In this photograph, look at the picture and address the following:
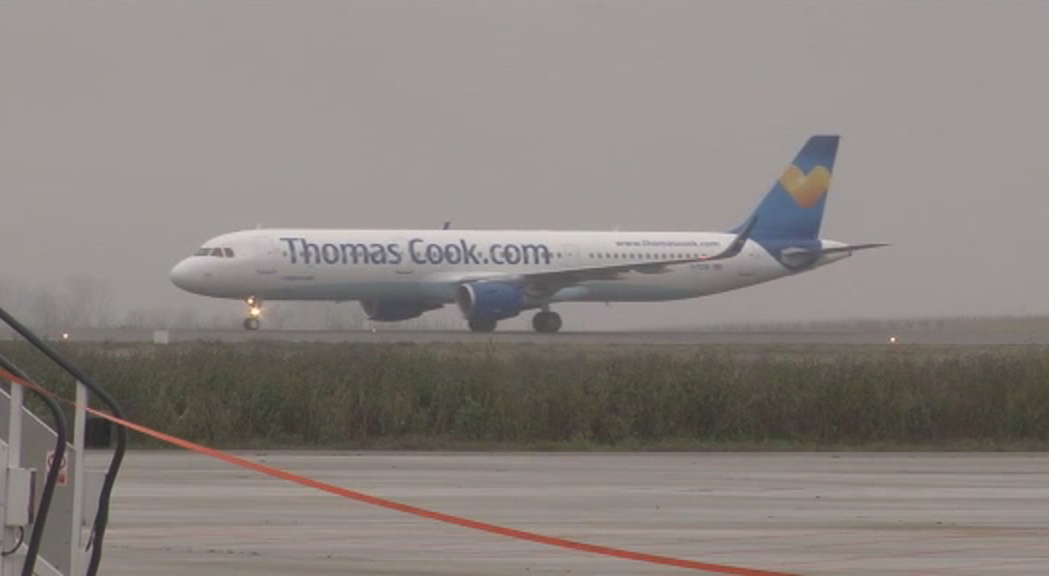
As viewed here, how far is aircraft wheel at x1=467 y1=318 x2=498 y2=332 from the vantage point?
2466 inches

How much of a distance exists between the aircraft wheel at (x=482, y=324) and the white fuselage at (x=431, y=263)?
1065mm

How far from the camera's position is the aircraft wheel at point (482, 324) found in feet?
205

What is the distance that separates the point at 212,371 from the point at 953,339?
3901 cm

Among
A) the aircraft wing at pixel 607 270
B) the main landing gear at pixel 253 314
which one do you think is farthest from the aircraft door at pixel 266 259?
the aircraft wing at pixel 607 270

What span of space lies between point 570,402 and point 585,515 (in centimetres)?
1299

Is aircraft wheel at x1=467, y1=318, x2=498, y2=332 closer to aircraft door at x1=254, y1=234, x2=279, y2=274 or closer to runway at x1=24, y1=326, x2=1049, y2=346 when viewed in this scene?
runway at x1=24, y1=326, x2=1049, y2=346

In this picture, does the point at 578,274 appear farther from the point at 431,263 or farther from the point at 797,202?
the point at 797,202

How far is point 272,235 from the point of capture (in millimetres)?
61406

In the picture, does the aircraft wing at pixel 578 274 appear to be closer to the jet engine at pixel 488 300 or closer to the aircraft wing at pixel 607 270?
the aircraft wing at pixel 607 270

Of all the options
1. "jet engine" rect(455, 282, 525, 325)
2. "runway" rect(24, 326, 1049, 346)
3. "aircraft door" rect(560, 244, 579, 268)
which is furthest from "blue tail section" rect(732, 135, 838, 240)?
"jet engine" rect(455, 282, 525, 325)

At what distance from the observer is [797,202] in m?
71.6

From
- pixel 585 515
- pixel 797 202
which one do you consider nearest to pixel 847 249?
pixel 797 202

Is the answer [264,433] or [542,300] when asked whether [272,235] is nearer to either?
[542,300]

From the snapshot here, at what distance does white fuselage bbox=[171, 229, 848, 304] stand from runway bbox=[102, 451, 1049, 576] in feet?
113
